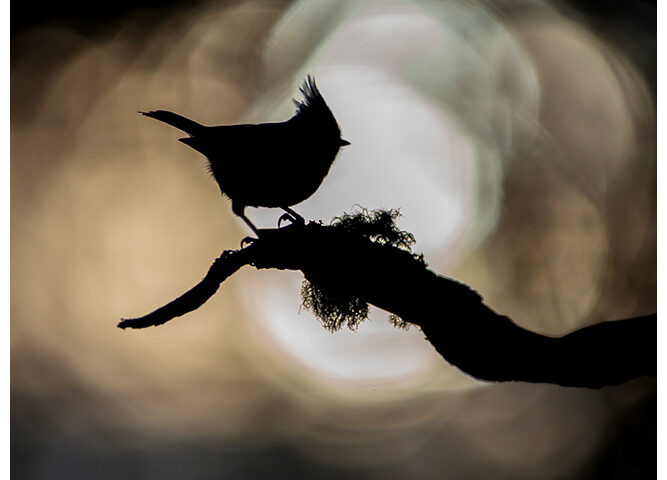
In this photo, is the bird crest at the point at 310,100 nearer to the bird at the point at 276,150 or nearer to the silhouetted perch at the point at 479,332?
the bird at the point at 276,150

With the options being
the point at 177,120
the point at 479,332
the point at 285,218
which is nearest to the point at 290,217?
the point at 285,218

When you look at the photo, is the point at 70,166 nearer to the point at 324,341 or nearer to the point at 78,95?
the point at 78,95

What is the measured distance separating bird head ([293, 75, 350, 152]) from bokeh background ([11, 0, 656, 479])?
34.2 inches

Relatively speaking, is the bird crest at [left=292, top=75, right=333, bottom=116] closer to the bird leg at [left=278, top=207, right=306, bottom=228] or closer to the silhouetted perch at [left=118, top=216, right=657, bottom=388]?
the bird leg at [left=278, top=207, right=306, bottom=228]

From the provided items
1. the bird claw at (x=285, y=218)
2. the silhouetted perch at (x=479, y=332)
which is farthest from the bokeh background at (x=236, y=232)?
the silhouetted perch at (x=479, y=332)

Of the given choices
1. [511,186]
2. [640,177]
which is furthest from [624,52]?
[511,186]

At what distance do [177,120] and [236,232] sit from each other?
1.19m

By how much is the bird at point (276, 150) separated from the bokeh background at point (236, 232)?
3.00 feet

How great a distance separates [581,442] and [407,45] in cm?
414

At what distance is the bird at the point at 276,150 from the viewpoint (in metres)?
2.40

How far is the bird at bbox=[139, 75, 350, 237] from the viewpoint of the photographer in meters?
2.40

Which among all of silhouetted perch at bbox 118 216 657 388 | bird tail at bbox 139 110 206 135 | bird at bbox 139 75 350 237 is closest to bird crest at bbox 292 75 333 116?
bird at bbox 139 75 350 237

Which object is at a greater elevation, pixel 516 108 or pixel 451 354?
pixel 516 108

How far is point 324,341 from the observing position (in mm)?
3535
